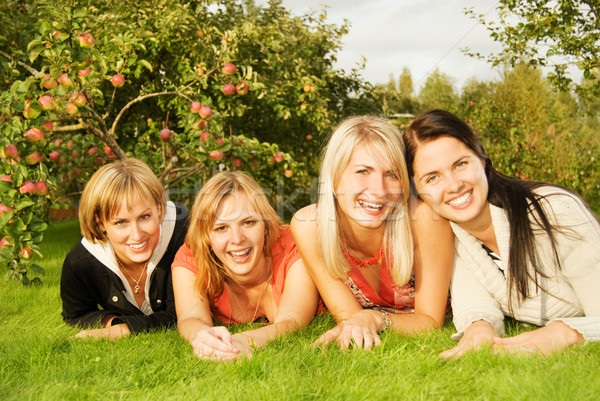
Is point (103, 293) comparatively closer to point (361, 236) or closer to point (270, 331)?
point (270, 331)

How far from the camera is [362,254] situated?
10.8 ft

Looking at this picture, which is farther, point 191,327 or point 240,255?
point 240,255

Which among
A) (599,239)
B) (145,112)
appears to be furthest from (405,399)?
(145,112)

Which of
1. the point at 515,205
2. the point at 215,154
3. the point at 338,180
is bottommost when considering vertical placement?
the point at 515,205

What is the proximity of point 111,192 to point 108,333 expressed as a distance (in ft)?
2.65

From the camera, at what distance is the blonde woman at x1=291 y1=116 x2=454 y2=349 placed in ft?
9.41

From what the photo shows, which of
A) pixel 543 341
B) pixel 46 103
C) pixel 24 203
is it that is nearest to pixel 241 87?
pixel 46 103

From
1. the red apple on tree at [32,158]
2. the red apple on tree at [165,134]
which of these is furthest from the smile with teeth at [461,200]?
the red apple on tree at [165,134]

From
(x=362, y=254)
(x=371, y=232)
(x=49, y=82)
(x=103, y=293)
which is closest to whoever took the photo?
(x=371, y=232)

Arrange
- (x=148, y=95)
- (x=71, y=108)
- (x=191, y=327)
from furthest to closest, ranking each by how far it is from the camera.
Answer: (x=148, y=95), (x=71, y=108), (x=191, y=327)

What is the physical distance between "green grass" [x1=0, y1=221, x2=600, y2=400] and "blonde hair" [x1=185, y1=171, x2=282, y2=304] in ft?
1.33

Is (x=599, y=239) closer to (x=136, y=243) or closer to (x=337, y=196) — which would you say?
(x=337, y=196)

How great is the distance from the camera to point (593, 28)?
278 inches

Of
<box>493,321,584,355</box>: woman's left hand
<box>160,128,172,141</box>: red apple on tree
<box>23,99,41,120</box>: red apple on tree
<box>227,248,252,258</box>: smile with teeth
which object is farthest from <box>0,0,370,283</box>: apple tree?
<box>493,321,584,355</box>: woman's left hand
